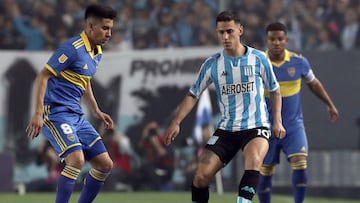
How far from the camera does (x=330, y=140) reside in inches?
795

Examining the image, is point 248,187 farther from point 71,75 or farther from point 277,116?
point 71,75

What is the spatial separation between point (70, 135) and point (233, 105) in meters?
1.66

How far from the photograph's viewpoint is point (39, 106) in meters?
11.3

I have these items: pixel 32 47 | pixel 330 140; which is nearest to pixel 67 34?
pixel 32 47

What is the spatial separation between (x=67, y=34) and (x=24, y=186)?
282 centimetres

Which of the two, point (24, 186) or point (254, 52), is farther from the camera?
point (24, 186)

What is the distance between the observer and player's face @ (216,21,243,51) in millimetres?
11648

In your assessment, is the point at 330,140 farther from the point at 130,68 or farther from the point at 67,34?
the point at 67,34

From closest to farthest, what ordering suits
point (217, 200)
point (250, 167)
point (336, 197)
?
point (250, 167) → point (217, 200) → point (336, 197)

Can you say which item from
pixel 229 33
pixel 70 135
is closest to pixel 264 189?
pixel 229 33

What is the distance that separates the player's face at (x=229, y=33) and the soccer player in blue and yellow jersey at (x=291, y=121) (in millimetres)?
2647

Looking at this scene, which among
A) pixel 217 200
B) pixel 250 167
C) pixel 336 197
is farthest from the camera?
pixel 336 197

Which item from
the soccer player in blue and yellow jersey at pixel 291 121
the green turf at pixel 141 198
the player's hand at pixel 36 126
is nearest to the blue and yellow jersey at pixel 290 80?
the soccer player in blue and yellow jersey at pixel 291 121

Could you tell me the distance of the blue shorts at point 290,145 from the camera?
47.5ft
